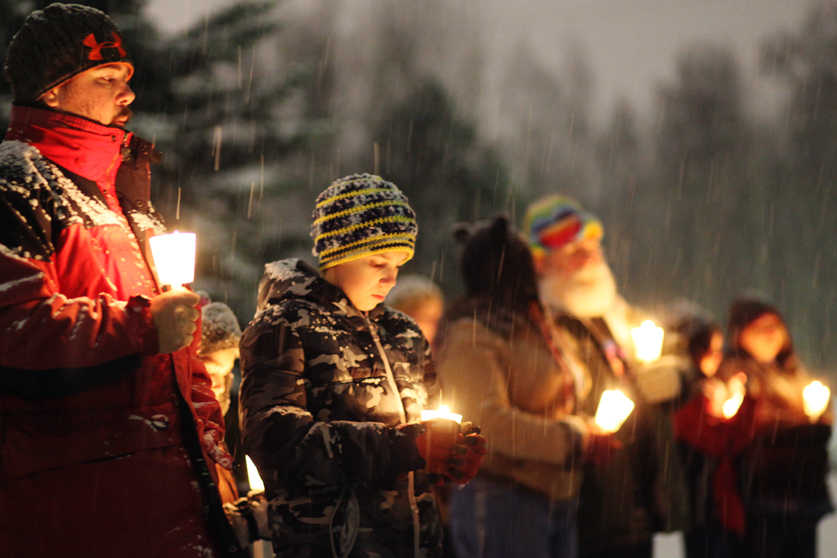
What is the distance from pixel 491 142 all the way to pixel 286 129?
1055cm

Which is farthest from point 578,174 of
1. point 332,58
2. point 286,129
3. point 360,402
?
point 360,402

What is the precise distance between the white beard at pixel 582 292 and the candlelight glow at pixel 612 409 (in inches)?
56.8

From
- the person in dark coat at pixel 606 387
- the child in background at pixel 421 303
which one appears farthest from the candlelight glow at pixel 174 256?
the child in background at pixel 421 303

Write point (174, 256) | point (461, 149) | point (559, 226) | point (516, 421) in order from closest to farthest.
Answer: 1. point (174, 256)
2. point (516, 421)
3. point (559, 226)
4. point (461, 149)

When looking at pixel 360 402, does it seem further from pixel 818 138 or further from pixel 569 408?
pixel 818 138

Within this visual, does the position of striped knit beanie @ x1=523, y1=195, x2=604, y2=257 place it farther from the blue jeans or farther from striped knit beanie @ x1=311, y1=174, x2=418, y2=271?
striped knit beanie @ x1=311, y1=174, x2=418, y2=271

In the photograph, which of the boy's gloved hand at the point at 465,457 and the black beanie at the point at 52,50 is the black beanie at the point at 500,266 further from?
the black beanie at the point at 52,50

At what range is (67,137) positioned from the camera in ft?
7.84

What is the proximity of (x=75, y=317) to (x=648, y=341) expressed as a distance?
3.72 m

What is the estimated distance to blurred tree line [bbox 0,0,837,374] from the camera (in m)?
8.16

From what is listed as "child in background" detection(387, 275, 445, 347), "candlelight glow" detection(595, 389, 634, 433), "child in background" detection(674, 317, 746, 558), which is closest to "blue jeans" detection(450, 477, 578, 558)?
"candlelight glow" detection(595, 389, 634, 433)

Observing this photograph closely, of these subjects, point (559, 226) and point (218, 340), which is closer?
point (218, 340)

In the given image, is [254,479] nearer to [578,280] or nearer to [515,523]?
[515,523]

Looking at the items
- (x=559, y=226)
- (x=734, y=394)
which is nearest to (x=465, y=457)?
(x=559, y=226)
